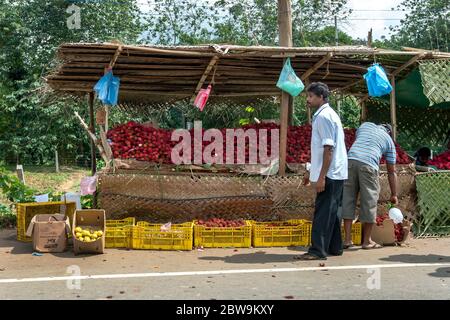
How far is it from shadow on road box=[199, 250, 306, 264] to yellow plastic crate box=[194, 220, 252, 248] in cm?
42

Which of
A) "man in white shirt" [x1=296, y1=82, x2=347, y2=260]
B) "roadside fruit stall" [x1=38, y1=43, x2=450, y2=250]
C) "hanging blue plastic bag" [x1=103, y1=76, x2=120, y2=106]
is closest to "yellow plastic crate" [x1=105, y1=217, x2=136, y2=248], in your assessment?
"roadside fruit stall" [x1=38, y1=43, x2=450, y2=250]

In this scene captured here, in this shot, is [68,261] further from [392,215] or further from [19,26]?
[19,26]

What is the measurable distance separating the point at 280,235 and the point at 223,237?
0.77 meters

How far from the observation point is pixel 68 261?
263 inches

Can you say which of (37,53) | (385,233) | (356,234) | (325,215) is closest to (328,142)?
(325,215)

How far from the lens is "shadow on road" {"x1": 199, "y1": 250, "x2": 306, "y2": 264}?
6.75 metres

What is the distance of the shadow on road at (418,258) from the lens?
6820mm

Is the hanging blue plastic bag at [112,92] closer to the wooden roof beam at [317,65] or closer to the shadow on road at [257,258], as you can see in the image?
the shadow on road at [257,258]

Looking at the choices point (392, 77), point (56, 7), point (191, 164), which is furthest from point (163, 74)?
point (56, 7)

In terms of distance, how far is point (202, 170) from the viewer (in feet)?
27.7

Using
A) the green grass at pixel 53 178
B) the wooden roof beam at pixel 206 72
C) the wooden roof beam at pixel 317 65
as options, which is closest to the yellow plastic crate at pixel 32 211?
the wooden roof beam at pixel 206 72
